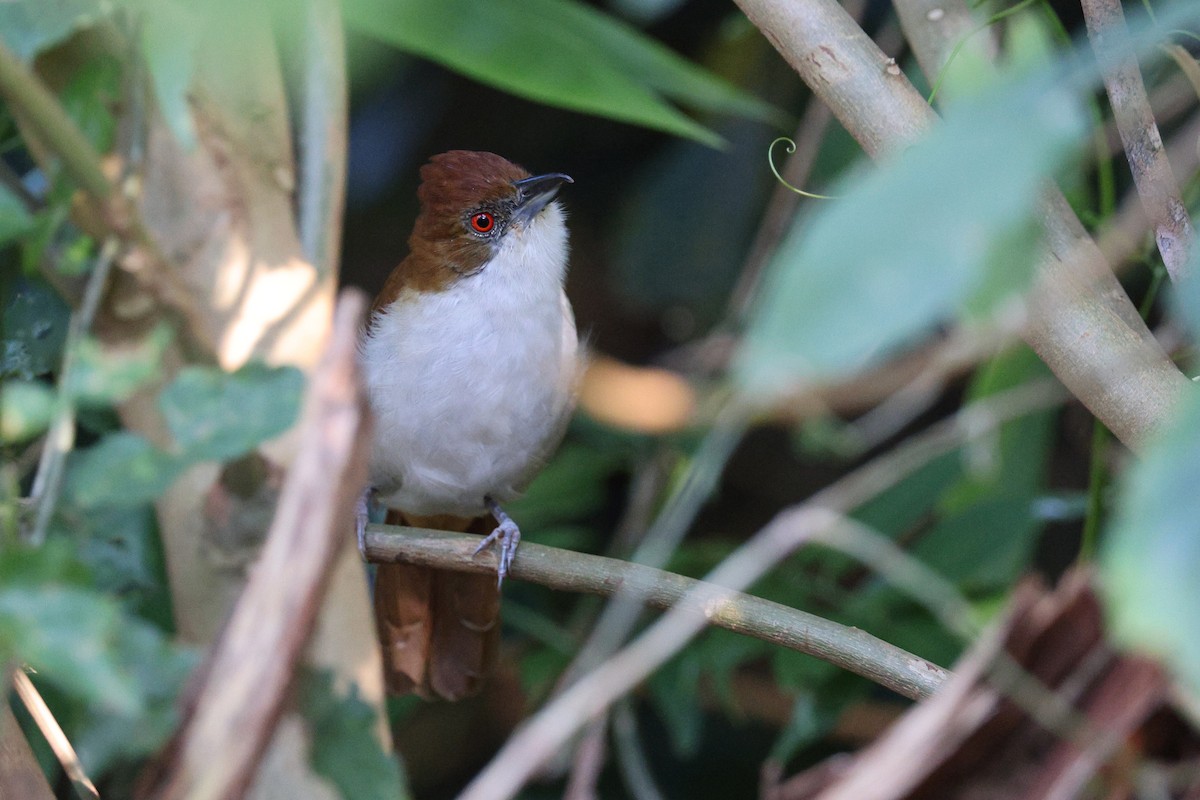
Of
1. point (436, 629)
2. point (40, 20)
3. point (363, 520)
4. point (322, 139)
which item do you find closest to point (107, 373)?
point (40, 20)

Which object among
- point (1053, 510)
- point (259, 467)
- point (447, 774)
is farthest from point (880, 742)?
point (447, 774)

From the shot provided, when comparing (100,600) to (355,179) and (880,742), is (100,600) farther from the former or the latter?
(355,179)

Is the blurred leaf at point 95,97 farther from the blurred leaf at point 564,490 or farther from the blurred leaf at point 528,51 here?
the blurred leaf at point 564,490

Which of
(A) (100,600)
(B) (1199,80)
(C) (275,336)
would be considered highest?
(B) (1199,80)

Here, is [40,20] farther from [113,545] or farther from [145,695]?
[145,695]

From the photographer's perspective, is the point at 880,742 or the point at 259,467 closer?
the point at 880,742

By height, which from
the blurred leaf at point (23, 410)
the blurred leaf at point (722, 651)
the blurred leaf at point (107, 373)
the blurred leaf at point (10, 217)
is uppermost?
the blurred leaf at point (10, 217)

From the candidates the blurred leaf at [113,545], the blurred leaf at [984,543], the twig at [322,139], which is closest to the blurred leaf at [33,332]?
the blurred leaf at [113,545]
